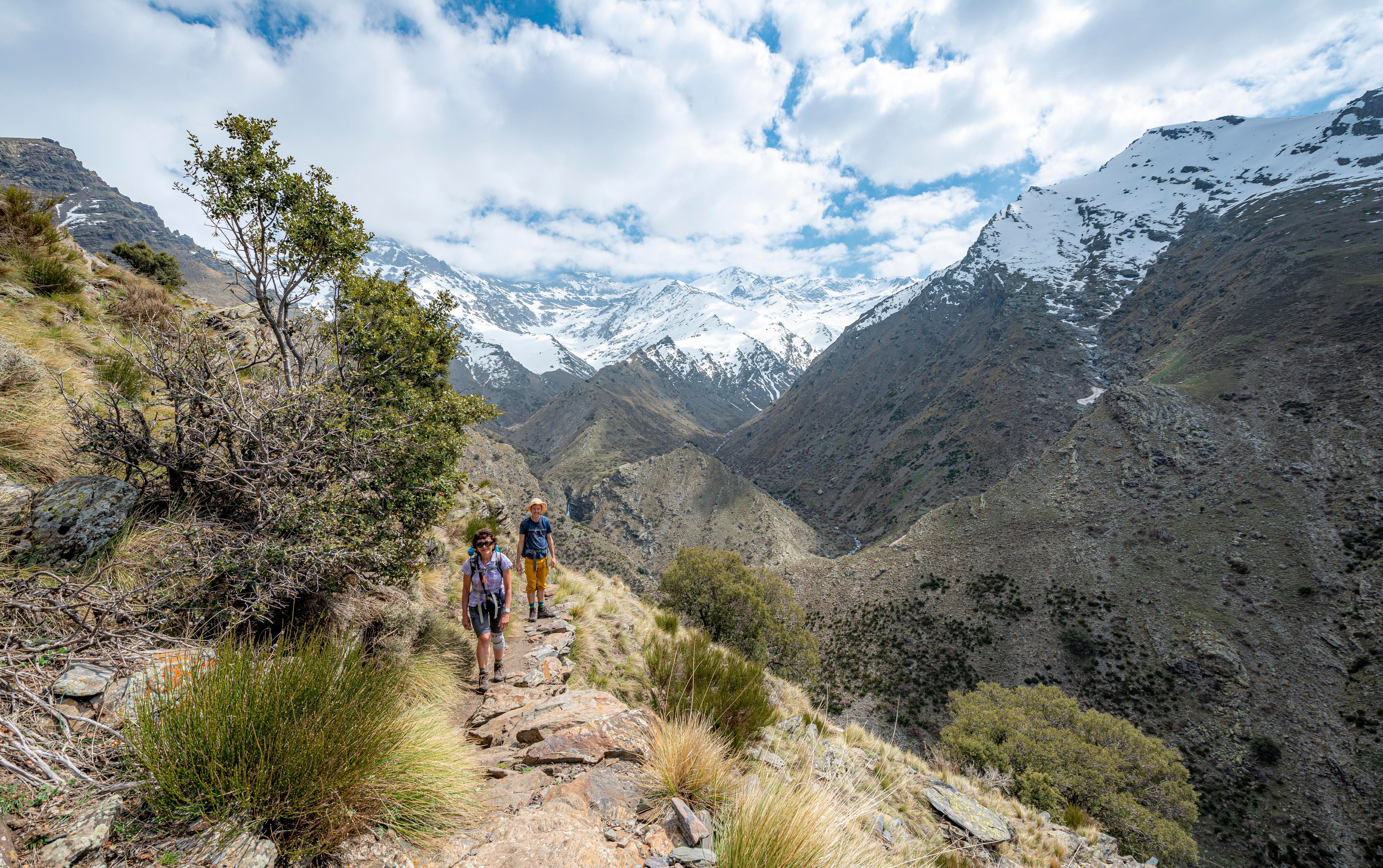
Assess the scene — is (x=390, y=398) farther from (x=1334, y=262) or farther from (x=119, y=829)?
(x=1334, y=262)

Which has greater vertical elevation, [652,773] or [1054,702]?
[652,773]

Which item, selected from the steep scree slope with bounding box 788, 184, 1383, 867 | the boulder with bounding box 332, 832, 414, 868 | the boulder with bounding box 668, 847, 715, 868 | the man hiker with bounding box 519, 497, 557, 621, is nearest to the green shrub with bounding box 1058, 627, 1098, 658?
the steep scree slope with bounding box 788, 184, 1383, 867

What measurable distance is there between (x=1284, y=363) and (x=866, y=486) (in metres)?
84.4

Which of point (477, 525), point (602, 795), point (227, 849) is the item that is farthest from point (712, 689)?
point (477, 525)

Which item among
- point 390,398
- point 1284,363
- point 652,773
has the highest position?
point 1284,363

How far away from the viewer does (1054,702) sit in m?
34.0

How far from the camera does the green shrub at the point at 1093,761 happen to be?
23516 mm

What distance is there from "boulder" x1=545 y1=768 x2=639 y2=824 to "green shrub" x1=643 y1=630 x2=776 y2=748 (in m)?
1.08

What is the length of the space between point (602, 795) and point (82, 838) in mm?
3151

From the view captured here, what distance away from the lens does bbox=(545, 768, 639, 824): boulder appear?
3855 mm

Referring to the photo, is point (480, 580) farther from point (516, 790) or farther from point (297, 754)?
point (297, 754)

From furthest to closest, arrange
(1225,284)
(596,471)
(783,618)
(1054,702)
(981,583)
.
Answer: (596,471)
(1225,284)
(981,583)
(783,618)
(1054,702)

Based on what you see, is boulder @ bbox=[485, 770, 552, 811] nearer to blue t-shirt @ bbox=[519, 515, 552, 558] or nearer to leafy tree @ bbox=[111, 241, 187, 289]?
blue t-shirt @ bbox=[519, 515, 552, 558]

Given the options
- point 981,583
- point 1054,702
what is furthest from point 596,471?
point 1054,702
